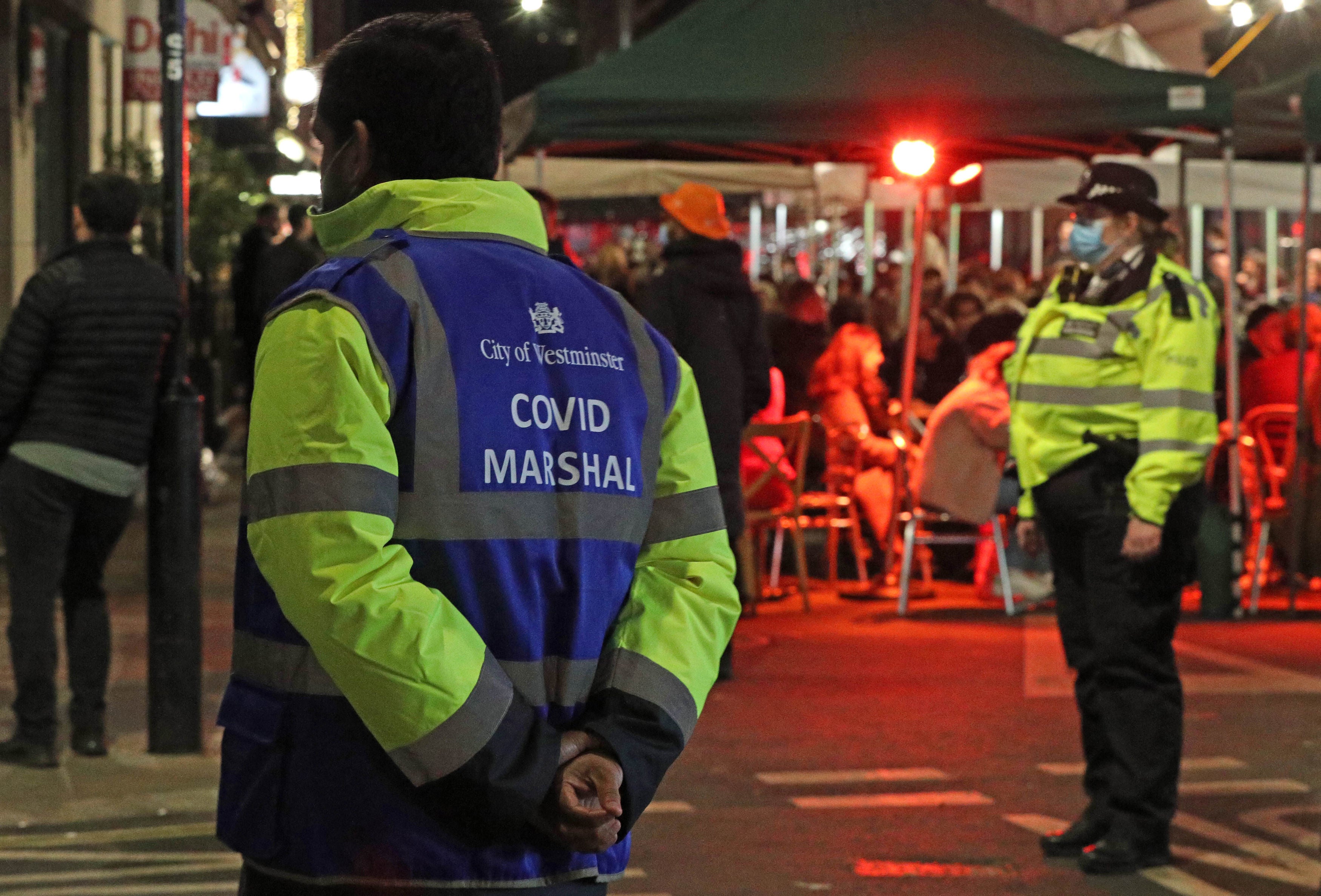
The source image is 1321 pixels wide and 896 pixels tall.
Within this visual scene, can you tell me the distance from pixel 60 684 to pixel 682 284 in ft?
10.9

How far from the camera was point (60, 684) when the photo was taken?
9.02 metres

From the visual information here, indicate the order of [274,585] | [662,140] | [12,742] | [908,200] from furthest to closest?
Result: [908,200] → [662,140] → [12,742] → [274,585]

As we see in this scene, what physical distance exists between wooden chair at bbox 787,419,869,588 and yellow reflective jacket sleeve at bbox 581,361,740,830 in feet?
29.9

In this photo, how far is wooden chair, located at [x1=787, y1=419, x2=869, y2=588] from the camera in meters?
12.2

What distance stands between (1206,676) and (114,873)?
18.1 ft

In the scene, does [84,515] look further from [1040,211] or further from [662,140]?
[1040,211]

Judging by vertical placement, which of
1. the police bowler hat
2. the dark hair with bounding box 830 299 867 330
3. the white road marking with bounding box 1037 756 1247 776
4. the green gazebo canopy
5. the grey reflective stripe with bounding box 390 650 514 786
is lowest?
the white road marking with bounding box 1037 756 1247 776

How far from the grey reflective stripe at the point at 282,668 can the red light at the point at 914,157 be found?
9903 mm

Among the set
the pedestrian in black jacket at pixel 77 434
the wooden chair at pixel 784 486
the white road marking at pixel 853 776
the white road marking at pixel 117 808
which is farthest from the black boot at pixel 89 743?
the wooden chair at pixel 784 486

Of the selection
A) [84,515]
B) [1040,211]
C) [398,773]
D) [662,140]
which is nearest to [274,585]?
[398,773]

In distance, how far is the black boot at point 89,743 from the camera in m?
7.57

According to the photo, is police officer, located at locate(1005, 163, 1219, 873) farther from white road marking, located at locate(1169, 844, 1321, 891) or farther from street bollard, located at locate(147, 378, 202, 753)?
street bollard, located at locate(147, 378, 202, 753)

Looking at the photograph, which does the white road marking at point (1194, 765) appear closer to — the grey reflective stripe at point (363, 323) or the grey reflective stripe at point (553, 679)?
the grey reflective stripe at point (553, 679)

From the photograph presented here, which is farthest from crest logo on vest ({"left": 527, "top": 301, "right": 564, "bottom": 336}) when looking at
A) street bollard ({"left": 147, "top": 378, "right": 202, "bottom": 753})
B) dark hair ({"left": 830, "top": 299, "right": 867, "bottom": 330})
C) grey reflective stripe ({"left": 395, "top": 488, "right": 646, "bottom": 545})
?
dark hair ({"left": 830, "top": 299, "right": 867, "bottom": 330})
